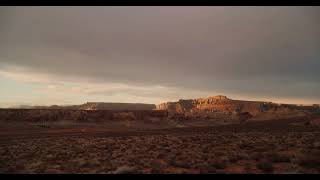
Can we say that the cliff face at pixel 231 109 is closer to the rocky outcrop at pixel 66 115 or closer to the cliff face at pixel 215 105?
the cliff face at pixel 215 105

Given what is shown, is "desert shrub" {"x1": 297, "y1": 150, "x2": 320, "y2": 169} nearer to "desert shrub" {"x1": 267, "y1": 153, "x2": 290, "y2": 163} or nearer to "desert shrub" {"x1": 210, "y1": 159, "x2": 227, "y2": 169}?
"desert shrub" {"x1": 267, "y1": 153, "x2": 290, "y2": 163}

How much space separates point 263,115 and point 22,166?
77.2 metres

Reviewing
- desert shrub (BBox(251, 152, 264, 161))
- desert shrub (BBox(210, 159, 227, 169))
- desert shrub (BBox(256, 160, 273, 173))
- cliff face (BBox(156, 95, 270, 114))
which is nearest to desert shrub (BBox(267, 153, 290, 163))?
desert shrub (BBox(251, 152, 264, 161))

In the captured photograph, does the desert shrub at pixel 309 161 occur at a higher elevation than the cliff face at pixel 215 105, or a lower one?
lower

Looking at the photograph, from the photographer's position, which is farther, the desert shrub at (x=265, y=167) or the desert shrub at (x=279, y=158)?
the desert shrub at (x=279, y=158)

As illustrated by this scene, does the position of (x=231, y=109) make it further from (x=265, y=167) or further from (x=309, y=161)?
(x=265, y=167)

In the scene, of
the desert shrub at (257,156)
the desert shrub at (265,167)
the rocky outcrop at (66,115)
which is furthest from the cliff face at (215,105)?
the desert shrub at (265,167)

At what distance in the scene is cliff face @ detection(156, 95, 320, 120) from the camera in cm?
8749

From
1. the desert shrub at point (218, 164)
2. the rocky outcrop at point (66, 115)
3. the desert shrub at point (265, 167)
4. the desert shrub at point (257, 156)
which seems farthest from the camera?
the rocky outcrop at point (66, 115)

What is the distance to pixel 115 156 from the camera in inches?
781

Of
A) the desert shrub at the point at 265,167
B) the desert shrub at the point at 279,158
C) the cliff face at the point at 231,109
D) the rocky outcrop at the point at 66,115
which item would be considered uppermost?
the cliff face at the point at 231,109

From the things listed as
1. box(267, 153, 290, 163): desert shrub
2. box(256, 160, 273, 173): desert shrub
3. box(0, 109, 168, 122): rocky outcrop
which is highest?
box(0, 109, 168, 122): rocky outcrop

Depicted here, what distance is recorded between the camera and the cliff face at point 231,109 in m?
87.5

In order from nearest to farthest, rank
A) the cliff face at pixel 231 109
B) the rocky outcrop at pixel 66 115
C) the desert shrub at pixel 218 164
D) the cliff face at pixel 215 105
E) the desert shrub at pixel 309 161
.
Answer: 1. the desert shrub at pixel 309 161
2. the desert shrub at pixel 218 164
3. the rocky outcrop at pixel 66 115
4. the cliff face at pixel 231 109
5. the cliff face at pixel 215 105
